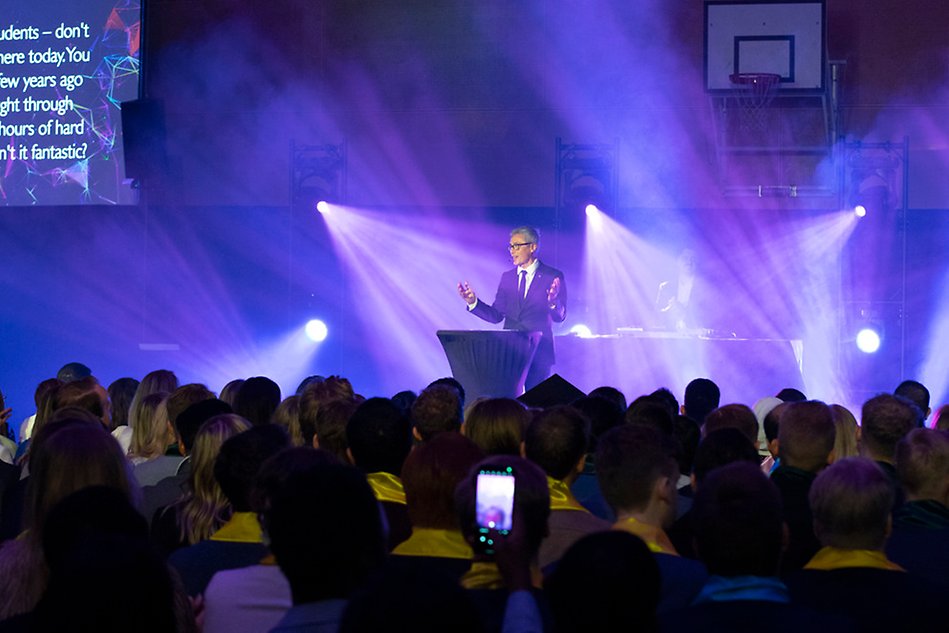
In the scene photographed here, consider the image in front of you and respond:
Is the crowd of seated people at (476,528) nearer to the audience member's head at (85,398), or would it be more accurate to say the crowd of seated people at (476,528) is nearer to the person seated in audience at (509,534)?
the person seated in audience at (509,534)

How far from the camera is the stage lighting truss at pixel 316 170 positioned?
1268 cm

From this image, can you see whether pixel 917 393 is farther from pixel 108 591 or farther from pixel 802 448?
pixel 108 591

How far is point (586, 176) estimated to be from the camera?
40.8 feet

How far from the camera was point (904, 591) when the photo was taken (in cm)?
247

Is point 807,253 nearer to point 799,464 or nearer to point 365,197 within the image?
point 365,197

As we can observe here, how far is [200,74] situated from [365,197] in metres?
2.32

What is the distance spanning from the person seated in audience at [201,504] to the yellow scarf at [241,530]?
0.22m

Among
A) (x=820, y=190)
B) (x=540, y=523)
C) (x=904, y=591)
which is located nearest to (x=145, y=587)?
(x=540, y=523)

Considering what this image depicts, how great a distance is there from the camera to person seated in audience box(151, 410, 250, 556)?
3.23 metres

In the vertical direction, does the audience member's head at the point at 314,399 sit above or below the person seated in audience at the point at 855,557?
above

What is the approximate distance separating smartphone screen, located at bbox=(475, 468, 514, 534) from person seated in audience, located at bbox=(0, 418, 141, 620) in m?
0.71

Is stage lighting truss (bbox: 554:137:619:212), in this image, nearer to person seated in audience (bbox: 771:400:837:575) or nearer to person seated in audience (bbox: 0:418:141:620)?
person seated in audience (bbox: 771:400:837:575)

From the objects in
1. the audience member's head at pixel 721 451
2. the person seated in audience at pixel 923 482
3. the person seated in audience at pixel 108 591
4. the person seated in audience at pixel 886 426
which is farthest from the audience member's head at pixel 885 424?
the person seated in audience at pixel 108 591

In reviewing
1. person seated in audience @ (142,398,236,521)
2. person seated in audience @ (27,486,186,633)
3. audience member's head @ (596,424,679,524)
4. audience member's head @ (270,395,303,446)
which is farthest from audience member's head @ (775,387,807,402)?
person seated in audience @ (27,486,186,633)
